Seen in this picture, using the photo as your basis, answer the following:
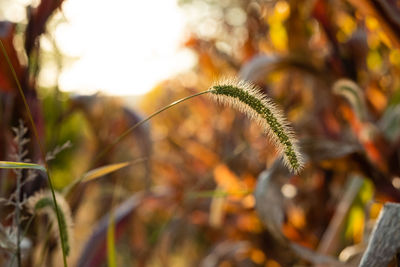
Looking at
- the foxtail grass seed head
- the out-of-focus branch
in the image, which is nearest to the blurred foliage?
the out-of-focus branch

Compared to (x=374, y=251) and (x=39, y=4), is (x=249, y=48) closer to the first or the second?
(x=39, y=4)

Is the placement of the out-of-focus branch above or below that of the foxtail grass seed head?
below

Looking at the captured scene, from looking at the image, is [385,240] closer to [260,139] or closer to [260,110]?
[260,110]

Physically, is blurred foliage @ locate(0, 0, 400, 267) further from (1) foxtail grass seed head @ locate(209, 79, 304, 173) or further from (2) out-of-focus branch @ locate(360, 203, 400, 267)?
(1) foxtail grass seed head @ locate(209, 79, 304, 173)

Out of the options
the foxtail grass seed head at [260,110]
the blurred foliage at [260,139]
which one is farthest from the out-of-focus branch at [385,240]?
the blurred foliage at [260,139]

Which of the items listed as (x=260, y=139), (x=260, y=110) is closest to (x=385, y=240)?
(x=260, y=110)

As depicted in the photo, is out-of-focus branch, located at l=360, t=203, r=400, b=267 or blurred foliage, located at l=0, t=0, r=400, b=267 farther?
blurred foliage, located at l=0, t=0, r=400, b=267

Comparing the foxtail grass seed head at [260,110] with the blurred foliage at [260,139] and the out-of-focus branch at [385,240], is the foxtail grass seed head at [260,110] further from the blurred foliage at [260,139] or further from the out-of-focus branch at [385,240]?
the blurred foliage at [260,139]

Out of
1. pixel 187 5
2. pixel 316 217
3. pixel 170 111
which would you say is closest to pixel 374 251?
pixel 316 217

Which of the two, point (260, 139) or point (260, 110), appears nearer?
point (260, 110)
